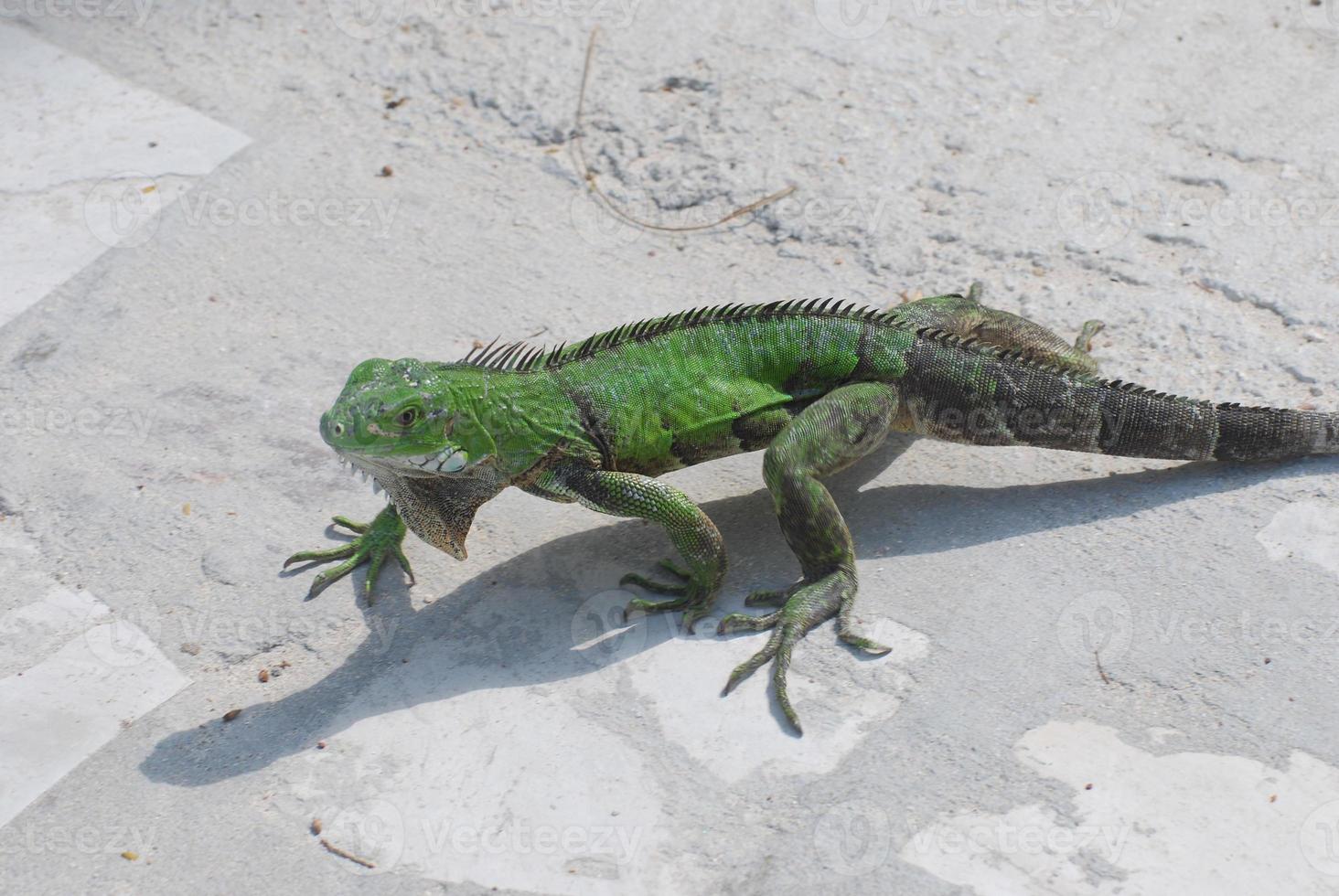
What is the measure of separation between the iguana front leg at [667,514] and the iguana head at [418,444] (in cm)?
32

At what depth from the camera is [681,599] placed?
17.5 feet

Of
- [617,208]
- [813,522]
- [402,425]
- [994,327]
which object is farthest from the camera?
[617,208]

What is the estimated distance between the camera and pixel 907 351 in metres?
5.64

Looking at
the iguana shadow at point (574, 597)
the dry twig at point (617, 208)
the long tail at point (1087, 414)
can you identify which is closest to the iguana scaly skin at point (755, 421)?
the long tail at point (1087, 414)

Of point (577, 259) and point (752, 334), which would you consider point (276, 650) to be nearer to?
point (752, 334)

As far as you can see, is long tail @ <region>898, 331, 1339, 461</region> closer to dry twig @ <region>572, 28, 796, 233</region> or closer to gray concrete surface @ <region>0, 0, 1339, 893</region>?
gray concrete surface @ <region>0, 0, 1339, 893</region>

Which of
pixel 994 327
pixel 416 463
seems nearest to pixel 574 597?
pixel 416 463

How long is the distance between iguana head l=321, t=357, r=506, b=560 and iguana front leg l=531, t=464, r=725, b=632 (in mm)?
325

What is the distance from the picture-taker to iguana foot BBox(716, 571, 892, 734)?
16.2 ft

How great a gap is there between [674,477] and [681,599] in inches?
42.3

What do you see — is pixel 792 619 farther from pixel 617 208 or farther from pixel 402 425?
pixel 617 208

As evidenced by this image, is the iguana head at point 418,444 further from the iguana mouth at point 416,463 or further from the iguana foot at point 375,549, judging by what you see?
the iguana foot at point 375,549

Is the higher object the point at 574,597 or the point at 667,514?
the point at 667,514

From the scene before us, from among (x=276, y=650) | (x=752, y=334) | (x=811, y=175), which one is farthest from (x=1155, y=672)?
(x=811, y=175)
